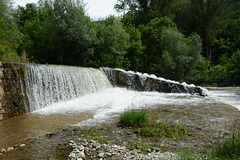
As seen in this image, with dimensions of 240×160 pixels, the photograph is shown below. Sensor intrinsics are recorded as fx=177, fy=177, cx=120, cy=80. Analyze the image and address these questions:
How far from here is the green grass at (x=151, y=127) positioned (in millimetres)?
4230

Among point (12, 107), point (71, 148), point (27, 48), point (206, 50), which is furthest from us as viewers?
point (206, 50)

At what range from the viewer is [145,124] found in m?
4.82

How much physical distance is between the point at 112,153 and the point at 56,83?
626cm

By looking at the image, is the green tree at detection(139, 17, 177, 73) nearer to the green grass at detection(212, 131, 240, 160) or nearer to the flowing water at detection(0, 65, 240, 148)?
the flowing water at detection(0, 65, 240, 148)

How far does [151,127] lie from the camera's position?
182 inches

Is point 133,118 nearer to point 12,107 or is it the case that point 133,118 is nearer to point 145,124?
point 145,124

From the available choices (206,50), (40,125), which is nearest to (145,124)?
(40,125)

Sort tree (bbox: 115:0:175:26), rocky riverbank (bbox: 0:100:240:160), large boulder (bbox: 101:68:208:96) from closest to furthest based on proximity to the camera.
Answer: rocky riverbank (bbox: 0:100:240:160) < large boulder (bbox: 101:68:208:96) < tree (bbox: 115:0:175:26)

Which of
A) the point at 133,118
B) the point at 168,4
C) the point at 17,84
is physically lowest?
the point at 133,118

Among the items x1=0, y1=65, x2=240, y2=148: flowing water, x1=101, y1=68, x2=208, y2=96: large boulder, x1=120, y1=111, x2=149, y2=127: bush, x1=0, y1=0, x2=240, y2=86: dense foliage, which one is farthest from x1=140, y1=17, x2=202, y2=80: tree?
x1=120, y1=111, x2=149, y2=127: bush

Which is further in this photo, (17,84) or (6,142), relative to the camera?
(17,84)

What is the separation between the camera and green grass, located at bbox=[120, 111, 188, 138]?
13.9ft

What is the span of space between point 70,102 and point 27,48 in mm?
12418

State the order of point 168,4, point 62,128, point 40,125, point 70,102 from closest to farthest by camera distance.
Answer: point 62,128 < point 40,125 < point 70,102 < point 168,4
